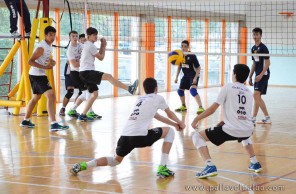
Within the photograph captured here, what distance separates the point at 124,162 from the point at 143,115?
1.20 m

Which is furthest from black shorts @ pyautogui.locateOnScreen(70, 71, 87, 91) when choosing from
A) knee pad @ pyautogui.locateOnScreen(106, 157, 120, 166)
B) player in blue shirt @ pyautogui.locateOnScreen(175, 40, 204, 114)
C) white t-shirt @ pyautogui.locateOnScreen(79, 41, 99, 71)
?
knee pad @ pyautogui.locateOnScreen(106, 157, 120, 166)

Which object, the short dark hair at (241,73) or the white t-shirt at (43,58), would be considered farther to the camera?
the white t-shirt at (43,58)

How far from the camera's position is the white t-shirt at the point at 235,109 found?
654 cm

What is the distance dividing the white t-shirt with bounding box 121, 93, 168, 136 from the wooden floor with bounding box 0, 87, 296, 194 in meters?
0.54

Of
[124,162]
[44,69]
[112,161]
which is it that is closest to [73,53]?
[44,69]

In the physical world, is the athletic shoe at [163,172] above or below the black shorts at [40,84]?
below

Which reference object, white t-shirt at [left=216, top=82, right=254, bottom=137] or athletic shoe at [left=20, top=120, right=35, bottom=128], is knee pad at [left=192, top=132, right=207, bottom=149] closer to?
white t-shirt at [left=216, top=82, right=254, bottom=137]

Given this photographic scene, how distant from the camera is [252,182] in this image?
6406 millimetres

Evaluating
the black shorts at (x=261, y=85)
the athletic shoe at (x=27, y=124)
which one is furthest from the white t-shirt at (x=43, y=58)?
the black shorts at (x=261, y=85)

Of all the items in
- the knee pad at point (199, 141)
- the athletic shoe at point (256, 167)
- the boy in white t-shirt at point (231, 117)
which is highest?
the boy in white t-shirt at point (231, 117)

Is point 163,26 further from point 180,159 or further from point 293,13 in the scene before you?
point 180,159

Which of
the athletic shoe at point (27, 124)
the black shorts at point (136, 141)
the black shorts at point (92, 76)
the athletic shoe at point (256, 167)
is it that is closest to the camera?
the black shorts at point (136, 141)

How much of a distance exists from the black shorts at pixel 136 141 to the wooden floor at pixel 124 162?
33 centimetres

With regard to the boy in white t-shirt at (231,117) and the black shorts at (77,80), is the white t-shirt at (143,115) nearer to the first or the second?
the boy in white t-shirt at (231,117)
